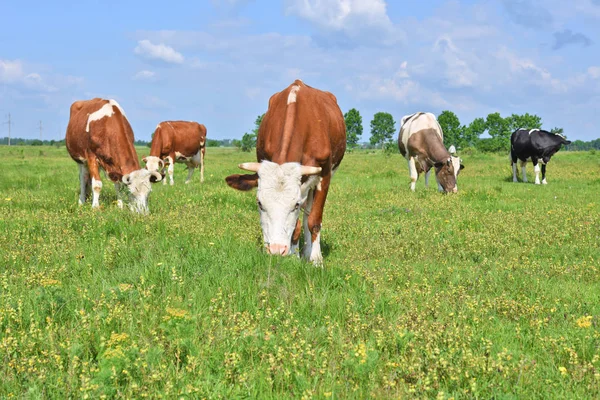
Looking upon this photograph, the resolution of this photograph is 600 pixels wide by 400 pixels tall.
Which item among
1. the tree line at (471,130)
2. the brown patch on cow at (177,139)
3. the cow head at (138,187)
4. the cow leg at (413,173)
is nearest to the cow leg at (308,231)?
the cow head at (138,187)

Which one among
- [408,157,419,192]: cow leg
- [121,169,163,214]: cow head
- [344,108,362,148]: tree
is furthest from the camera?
[344,108,362,148]: tree

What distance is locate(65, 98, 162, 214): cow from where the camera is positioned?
938 centimetres

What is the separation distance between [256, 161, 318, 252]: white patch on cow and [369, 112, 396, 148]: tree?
119 meters

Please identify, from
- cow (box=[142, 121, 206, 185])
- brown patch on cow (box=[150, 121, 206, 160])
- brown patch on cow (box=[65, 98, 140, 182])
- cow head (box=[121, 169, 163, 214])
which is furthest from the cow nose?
brown patch on cow (box=[150, 121, 206, 160])

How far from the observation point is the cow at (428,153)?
1489 centimetres

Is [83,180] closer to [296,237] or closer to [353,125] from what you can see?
[296,237]

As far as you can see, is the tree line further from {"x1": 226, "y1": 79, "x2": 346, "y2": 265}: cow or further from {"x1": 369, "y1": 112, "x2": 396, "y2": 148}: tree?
{"x1": 226, "y1": 79, "x2": 346, "y2": 265}: cow

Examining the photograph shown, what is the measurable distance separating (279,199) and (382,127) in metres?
120

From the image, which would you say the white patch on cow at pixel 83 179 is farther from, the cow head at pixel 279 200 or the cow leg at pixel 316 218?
the cow head at pixel 279 200

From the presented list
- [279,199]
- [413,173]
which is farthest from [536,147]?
[279,199]

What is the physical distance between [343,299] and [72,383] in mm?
2430

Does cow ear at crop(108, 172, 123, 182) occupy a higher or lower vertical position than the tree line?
lower

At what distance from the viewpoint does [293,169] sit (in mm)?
5242

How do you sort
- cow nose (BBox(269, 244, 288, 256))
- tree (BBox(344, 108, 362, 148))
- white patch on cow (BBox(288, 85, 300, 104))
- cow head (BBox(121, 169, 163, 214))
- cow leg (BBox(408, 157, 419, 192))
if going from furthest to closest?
tree (BBox(344, 108, 362, 148))
cow leg (BBox(408, 157, 419, 192))
cow head (BBox(121, 169, 163, 214))
white patch on cow (BBox(288, 85, 300, 104))
cow nose (BBox(269, 244, 288, 256))
